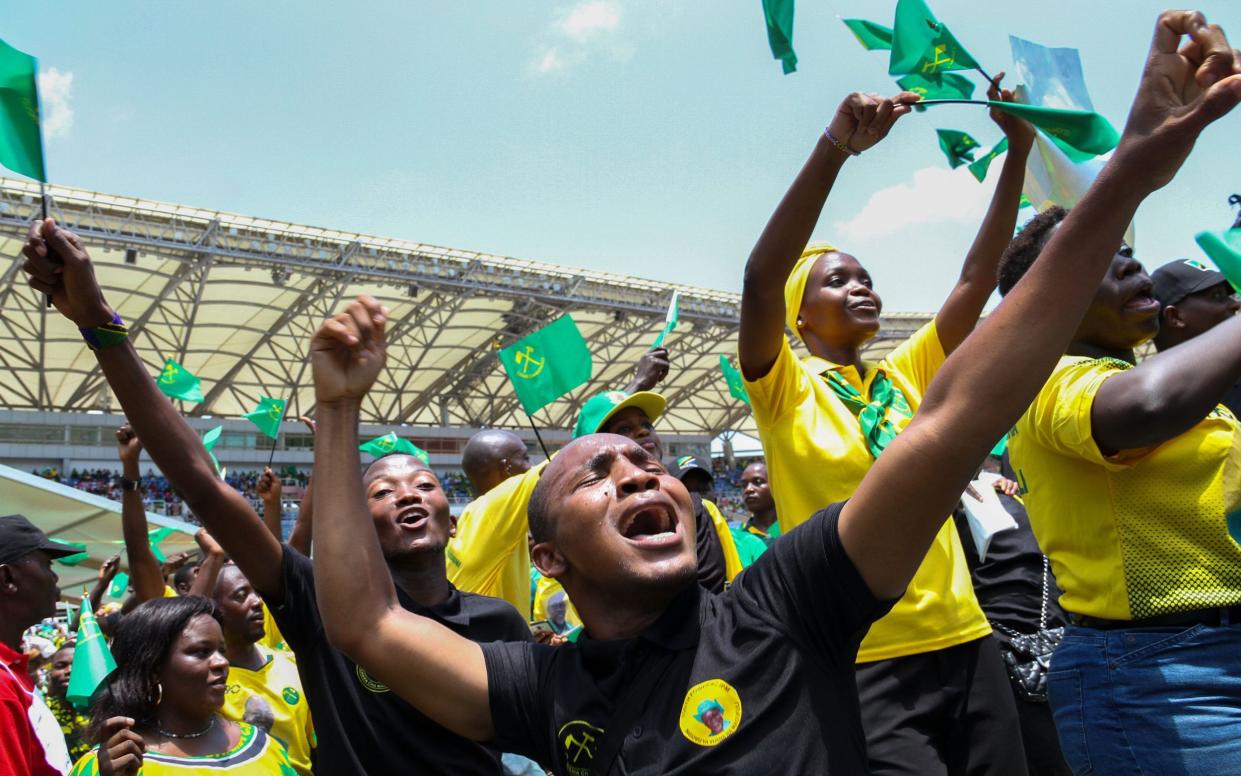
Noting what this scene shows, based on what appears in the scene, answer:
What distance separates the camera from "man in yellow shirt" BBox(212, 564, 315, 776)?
3750 mm

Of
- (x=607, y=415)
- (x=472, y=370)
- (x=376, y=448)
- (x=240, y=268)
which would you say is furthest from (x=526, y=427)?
(x=607, y=415)

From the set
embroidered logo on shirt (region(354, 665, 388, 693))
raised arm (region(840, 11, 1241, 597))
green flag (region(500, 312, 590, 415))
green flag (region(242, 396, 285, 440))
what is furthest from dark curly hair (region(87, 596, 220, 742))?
green flag (region(242, 396, 285, 440))

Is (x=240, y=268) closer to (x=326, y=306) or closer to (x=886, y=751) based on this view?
(x=326, y=306)

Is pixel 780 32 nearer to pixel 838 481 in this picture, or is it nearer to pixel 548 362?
pixel 838 481

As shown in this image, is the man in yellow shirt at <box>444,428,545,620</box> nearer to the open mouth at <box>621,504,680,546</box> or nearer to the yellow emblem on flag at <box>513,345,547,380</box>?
the yellow emblem on flag at <box>513,345,547,380</box>

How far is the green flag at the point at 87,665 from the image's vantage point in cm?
381

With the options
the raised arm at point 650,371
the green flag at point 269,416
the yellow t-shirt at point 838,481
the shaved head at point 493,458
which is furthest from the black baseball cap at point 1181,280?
the green flag at point 269,416

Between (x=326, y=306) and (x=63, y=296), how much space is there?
2963 cm

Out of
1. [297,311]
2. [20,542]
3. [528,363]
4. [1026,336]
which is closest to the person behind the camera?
[1026,336]

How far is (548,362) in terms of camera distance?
4.96 m

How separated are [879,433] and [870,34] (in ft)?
4.02

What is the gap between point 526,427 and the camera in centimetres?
4681

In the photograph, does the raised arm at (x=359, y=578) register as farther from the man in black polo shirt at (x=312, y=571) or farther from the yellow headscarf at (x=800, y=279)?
the yellow headscarf at (x=800, y=279)

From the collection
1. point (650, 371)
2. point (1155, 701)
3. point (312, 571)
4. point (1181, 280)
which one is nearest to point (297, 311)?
point (650, 371)
